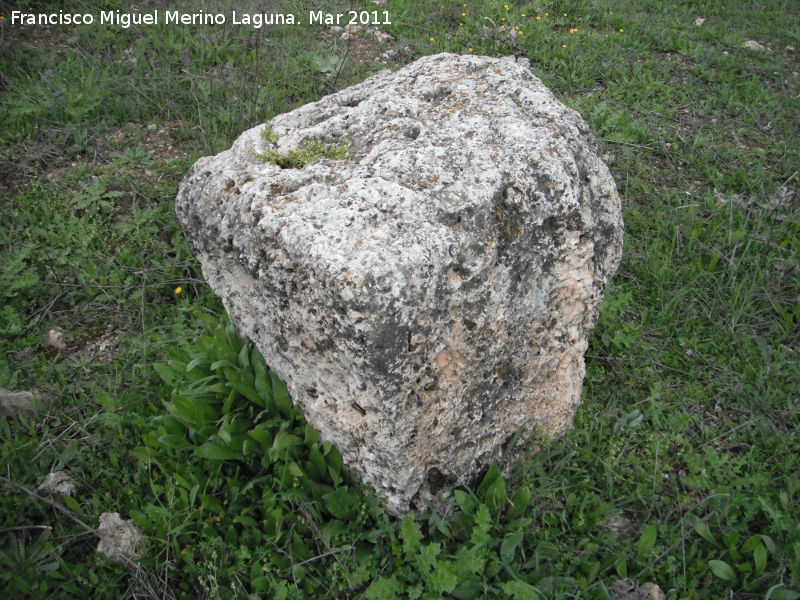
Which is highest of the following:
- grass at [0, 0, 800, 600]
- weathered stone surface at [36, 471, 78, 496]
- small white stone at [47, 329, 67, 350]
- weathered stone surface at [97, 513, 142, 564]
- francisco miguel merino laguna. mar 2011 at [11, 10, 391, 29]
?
francisco miguel merino laguna. mar 2011 at [11, 10, 391, 29]

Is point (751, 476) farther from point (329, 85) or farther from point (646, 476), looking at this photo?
point (329, 85)

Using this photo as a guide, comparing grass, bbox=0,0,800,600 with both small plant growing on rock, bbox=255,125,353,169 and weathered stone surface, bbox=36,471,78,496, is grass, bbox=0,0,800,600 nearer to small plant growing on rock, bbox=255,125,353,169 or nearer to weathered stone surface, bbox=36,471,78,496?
weathered stone surface, bbox=36,471,78,496

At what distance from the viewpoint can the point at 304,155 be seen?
2.58 meters

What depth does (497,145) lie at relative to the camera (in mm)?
2432

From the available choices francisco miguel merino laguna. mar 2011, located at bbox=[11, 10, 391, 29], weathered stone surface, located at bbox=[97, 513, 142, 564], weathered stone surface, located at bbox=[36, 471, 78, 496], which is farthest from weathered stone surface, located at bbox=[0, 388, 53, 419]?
francisco miguel merino laguna. mar 2011, located at bbox=[11, 10, 391, 29]

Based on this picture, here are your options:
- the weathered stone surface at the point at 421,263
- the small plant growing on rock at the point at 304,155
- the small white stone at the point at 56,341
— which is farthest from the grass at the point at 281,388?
the small plant growing on rock at the point at 304,155

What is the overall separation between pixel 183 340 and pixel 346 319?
155 cm

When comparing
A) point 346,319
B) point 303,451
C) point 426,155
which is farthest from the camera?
point 303,451

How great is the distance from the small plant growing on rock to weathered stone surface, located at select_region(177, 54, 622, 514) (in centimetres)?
5

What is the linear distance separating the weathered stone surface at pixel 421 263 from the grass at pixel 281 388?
27 cm

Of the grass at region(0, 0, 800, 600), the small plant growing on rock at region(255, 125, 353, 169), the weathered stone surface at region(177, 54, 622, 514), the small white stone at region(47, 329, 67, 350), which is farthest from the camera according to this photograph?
the small white stone at region(47, 329, 67, 350)

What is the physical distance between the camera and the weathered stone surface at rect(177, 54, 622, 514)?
2.09 m

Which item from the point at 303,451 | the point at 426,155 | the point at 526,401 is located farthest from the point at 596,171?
the point at 303,451

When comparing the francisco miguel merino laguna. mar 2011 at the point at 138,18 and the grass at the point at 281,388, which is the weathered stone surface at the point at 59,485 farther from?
the francisco miguel merino laguna. mar 2011 at the point at 138,18
